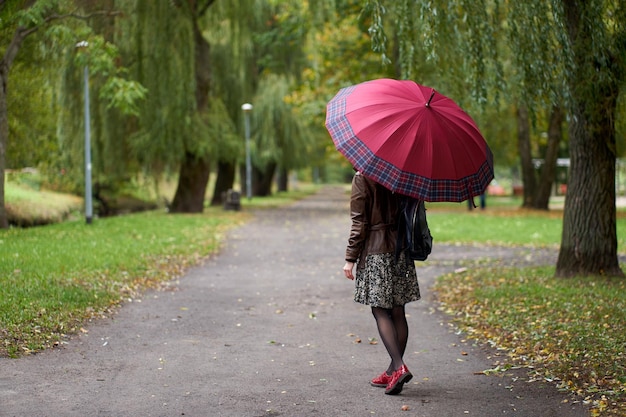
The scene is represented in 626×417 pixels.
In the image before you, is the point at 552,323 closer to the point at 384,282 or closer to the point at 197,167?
the point at 384,282

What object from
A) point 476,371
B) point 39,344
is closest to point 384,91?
point 476,371

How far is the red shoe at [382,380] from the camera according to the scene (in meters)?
5.88

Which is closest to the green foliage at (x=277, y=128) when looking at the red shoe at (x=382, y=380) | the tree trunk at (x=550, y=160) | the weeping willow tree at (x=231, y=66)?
the weeping willow tree at (x=231, y=66)

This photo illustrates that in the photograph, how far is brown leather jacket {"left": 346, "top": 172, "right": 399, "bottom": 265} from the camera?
573 cm

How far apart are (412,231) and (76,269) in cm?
636

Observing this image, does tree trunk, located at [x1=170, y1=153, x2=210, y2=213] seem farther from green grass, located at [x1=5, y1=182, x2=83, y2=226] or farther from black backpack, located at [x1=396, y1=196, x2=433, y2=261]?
black backpack, located at [x1=396, y1=196, x2=433, y2=261]

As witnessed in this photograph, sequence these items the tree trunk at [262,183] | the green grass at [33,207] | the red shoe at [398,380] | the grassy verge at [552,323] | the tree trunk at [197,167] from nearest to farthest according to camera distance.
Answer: the red shoe at [398,380] < the grassy verge at [552,323] < the green grass at [33,207] < the tree trunk at [197,167] < the tree trunk at [262,183]

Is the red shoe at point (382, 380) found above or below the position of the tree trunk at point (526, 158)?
below

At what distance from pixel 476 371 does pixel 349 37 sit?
2869 centimetres

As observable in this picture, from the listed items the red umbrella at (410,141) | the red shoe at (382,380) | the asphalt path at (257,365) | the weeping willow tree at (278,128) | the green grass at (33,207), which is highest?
the weeping willow tree at (278,128)

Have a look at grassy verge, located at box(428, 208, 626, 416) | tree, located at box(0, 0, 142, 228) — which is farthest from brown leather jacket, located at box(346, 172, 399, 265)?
tree, located at box(0, 0, 142, 228)

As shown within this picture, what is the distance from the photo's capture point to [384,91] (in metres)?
5.73

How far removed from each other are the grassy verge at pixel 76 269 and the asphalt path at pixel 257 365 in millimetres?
291

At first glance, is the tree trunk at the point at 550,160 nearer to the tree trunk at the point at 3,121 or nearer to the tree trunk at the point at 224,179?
the tree trunk at the point at 224,179
